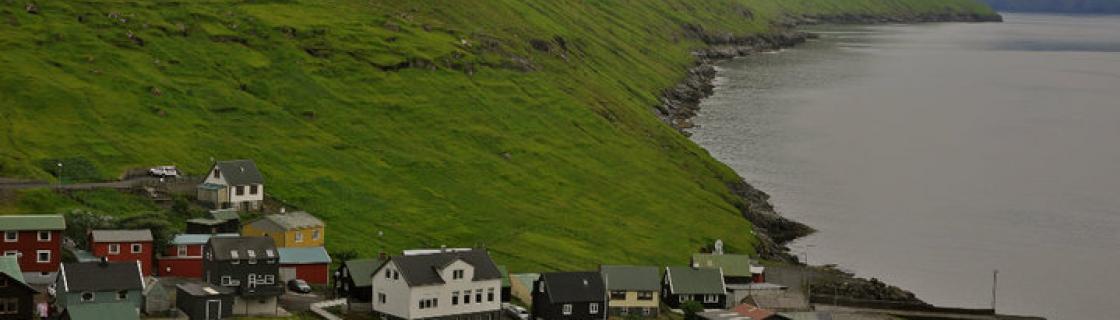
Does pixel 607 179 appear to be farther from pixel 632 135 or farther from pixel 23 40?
pixel 23 40

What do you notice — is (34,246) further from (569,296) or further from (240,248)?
(569,296)

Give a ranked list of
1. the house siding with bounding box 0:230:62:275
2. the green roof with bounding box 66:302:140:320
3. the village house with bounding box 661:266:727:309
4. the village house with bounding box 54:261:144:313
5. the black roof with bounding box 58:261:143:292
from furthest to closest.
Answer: the village house with bounding box 661:266:727:309
the house siding with bounding box 0:230:62:275
the black roof with bounding box 58:261:143:292
the village house with bounding box 54:261:144:313
the green roof with bounding box 66:302:140:320

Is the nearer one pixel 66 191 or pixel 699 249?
pixel 66 191

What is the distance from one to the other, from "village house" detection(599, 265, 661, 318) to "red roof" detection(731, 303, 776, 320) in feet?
18.5

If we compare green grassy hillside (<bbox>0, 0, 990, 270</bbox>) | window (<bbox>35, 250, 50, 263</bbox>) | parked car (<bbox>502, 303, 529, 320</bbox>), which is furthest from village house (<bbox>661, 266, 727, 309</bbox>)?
window (<bbox>35, 250, 50, 263</bbox>)

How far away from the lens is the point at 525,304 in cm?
10150

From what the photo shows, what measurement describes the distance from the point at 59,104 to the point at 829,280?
71.5 meters

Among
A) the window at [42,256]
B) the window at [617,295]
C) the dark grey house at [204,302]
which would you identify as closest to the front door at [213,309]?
the dark grey house at [204,302]

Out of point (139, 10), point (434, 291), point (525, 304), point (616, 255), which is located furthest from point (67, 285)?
point (139, 10)

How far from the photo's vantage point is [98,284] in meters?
85.1

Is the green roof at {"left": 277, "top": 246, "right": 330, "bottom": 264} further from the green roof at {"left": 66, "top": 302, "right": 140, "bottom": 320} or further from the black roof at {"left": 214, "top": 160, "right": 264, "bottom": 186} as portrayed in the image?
the green roof at {"left": 66, "top": 302, "right": 140, "bottom": 320}

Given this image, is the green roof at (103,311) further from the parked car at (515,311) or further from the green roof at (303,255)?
the parked car at (515,311)

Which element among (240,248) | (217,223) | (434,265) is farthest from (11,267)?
(434,265)

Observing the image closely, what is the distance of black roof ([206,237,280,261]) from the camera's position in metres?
91.5
